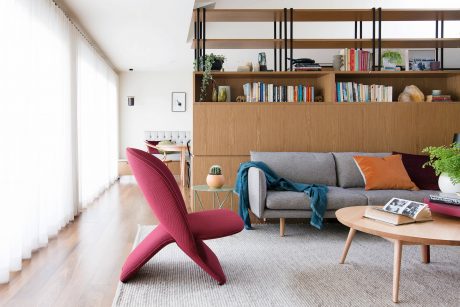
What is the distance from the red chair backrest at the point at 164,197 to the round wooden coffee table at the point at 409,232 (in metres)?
1.07

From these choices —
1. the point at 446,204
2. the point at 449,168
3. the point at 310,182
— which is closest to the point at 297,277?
the point at 446,204

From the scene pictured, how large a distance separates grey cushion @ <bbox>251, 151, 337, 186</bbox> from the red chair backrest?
1.96 meters

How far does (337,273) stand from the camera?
108 inches

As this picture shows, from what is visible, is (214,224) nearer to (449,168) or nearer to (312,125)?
(449,168)

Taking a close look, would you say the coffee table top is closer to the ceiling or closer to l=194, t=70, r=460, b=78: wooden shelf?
l=194, t=70, r=460, b=78: wooden shelf

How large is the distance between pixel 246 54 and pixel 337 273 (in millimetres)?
6805

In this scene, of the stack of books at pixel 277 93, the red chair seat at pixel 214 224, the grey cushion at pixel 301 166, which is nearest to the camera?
the red chair seat at pixel 214 224

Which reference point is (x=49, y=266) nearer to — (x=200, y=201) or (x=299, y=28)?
(x=200, y=201)

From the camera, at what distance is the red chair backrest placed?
2.36 m

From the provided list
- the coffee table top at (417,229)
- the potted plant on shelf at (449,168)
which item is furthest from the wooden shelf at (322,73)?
the coffee table top at (417,229)

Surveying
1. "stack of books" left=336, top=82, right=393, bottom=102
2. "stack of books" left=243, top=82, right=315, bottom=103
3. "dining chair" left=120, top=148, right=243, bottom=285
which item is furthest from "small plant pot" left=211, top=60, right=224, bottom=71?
"dining chair" left=120, top=148, right=243, bottom=285

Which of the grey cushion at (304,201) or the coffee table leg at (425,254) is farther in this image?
the grey cushion at (304,201)

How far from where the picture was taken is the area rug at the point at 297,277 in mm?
2287

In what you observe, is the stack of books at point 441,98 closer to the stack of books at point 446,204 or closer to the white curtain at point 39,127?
the stack of books at point 446,204
